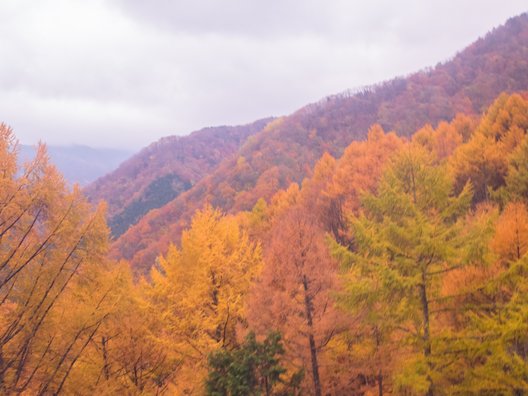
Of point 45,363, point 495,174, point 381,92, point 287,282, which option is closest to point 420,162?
point 287,282

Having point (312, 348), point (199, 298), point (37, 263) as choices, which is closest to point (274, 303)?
point (312, 348)

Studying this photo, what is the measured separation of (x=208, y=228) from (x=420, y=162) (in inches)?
278

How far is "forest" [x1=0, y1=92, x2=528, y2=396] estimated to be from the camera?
17.7 ft

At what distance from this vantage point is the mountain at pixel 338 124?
3187 inches

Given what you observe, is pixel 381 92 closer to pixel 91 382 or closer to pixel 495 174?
pixel 495 174

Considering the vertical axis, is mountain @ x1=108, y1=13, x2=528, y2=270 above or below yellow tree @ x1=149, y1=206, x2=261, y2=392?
above

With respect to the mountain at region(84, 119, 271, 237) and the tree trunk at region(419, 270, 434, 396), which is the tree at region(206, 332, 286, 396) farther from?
the mountain at region(84, 119, 271, 237)

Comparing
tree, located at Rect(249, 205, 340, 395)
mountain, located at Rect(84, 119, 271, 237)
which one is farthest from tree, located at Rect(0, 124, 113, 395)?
mountain, located at Rect(84, 119, 271, 237)

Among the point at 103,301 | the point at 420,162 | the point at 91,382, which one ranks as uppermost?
the point at 420,162

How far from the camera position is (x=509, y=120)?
32219mm

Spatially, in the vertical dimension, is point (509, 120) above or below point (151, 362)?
above

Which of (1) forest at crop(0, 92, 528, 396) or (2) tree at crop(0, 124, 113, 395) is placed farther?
(1) forest at crop(0, 92, 528, 396)

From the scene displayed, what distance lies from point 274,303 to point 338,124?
115105 millimetres

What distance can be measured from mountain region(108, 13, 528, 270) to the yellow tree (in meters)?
52.2
